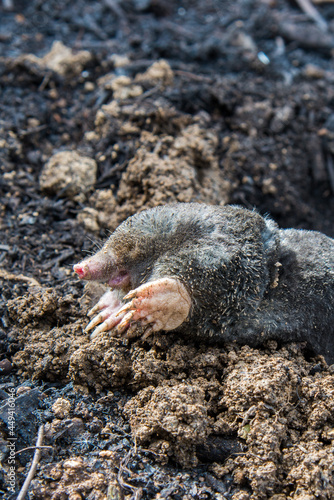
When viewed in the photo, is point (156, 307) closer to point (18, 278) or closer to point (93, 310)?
point (93, 310)

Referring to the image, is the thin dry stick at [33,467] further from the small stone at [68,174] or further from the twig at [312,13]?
the twig at [312,13]

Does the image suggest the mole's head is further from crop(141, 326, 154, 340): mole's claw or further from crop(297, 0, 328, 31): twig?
crop(297, 0, 328, 31): twig

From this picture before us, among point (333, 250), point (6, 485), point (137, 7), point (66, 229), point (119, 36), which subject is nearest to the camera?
point (6, 485)

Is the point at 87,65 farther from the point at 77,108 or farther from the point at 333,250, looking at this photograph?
the point at 333,250

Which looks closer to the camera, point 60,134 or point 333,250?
point 333,250


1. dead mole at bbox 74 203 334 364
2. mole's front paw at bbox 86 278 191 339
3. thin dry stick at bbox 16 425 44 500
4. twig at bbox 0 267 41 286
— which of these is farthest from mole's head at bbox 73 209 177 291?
thin dry stick at bbox 16 425 44 500

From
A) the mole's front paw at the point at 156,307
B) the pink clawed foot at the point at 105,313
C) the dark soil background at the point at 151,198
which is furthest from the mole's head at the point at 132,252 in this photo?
the dark soil background at the point at 151,198

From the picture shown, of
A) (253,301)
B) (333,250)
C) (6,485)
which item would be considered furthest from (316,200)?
(6,485)
